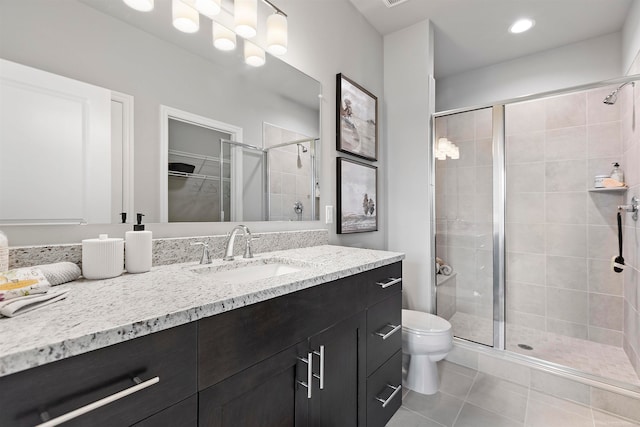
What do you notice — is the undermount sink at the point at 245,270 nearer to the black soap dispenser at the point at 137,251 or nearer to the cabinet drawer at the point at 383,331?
the black soap dispenser at the point at 137,251

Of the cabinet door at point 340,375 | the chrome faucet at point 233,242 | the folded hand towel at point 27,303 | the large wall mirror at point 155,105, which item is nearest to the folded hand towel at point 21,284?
the folded hand towel at point 27,303

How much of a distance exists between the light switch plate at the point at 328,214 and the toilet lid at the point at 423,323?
2.70ft

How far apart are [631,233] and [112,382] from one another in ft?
9.58

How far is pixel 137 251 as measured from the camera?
963 mm

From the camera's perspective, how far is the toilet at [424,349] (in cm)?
175

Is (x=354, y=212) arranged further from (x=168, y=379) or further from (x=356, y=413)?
(x=168, y=379)

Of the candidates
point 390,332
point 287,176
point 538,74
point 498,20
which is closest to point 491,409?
point 390,332

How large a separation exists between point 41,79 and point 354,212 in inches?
67.2

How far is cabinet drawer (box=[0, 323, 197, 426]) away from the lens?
0.44m

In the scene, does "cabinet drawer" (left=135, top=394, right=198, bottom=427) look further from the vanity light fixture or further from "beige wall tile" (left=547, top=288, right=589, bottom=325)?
"beige wall tile" (left=547, top=288, right=589, bottom=325)

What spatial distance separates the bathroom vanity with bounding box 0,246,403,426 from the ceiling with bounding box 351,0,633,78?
203 cm

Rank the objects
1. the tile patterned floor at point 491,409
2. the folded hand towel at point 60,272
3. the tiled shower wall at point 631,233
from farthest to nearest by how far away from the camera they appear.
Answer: the tiled shower wall at point 631,233 < the tile patterned floor at point 491,409 < the folded hand towel at point 60,272

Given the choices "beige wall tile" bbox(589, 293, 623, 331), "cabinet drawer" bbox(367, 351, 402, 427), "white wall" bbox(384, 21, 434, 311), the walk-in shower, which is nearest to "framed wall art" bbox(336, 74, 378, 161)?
"white wall" bbox(384, 21, 434, 311)

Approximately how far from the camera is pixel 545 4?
2.09m
